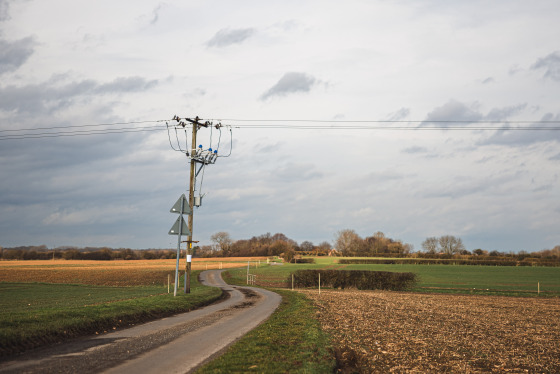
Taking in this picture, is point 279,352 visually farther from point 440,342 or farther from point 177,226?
point 177,226

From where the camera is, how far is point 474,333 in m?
16.1

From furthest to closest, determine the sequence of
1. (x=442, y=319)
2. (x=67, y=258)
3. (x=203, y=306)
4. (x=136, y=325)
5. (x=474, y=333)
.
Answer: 1. (x=67, y=258)
2. (x=203, y=306)
3. (x=442, y=319)
4. (x=474, y=333)
5. (x=136, y=325)

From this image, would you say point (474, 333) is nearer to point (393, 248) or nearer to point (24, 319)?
point (24, 319)

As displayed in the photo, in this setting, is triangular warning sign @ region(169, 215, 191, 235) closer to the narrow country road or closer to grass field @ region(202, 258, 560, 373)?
grass field @ region(202, 258, 560, 373)

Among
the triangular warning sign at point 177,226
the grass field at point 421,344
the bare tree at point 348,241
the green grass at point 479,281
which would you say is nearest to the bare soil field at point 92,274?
the green grass at point 479,281

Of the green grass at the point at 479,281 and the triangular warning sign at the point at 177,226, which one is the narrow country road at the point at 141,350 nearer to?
the triangular warning sign at the point at 177,226

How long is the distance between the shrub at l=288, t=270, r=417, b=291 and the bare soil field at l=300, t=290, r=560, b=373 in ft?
85.5

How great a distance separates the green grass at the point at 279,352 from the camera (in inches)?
339

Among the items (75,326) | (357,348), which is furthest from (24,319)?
(357,348)

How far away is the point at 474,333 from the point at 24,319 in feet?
50.4

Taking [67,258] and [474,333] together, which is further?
[67,258]

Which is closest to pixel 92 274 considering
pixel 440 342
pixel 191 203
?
pixel 191 203

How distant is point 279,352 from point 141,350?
3305 millimetres

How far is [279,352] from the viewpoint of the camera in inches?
408
